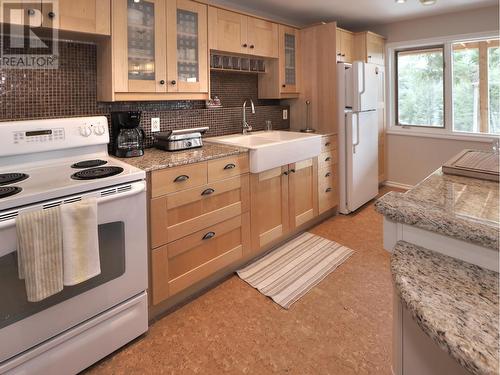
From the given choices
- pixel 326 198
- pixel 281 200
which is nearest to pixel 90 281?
pixel 281 200

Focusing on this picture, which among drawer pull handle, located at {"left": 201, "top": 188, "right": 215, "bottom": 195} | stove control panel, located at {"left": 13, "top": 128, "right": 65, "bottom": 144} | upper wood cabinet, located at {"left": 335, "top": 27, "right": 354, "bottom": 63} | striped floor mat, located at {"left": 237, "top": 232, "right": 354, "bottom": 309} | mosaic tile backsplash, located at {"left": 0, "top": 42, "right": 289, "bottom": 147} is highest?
upper wood cabinet, located at {"left": 335, "top": 27, "right": 354, "bottom": 63}

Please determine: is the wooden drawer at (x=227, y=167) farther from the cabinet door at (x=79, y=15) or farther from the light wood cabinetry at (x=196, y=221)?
the cabinet door at (x=79, y=15)

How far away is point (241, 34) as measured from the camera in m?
2.91

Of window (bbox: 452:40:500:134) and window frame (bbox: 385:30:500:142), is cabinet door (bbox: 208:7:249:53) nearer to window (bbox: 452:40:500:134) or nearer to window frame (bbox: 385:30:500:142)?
window frame (bbox: 385:30:500:142)

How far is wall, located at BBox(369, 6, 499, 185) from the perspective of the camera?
151 inches

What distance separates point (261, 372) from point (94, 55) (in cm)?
221

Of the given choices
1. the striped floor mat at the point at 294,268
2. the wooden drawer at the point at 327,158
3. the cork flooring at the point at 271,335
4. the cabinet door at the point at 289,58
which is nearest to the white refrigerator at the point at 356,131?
the wooden drawer at the point at 327,158

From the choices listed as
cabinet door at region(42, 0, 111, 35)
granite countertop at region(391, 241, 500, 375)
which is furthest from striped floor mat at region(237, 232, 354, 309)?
cabinet door at region(42, 0, 111, 35)

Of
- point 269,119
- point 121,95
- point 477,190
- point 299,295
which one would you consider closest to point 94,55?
point 121,95

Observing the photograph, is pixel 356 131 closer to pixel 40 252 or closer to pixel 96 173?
pixel 96 173

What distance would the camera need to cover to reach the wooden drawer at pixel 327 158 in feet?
11.0

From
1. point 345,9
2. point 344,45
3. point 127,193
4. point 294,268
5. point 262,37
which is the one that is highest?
point 345,9

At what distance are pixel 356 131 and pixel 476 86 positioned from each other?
1.76 metres

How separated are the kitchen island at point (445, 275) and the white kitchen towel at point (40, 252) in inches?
50.1
